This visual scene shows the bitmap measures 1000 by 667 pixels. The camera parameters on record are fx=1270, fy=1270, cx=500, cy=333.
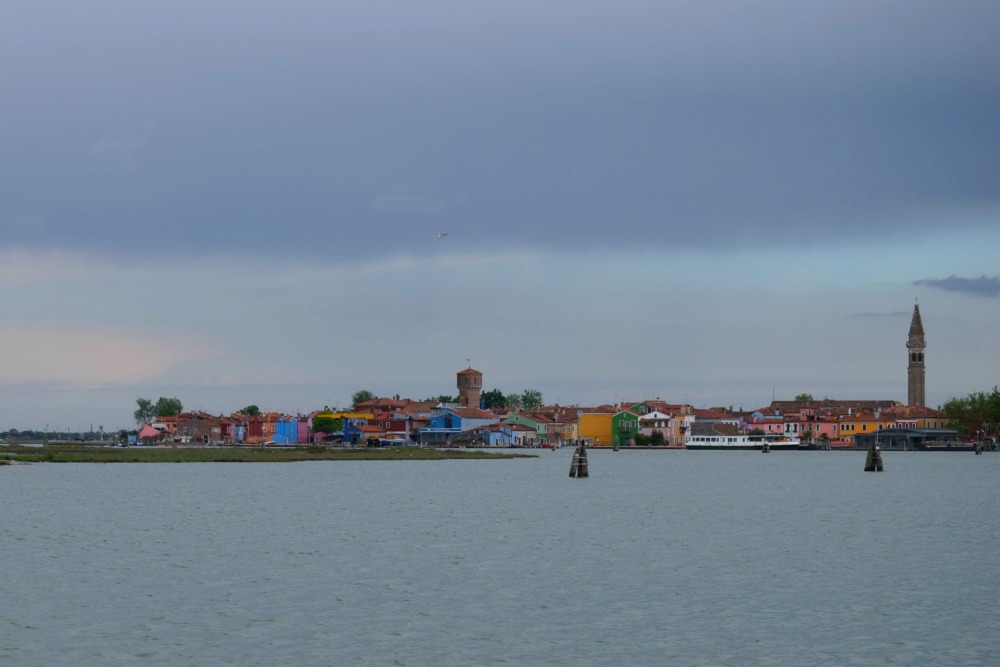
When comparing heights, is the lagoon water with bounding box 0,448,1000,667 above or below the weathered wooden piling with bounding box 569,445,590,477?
below

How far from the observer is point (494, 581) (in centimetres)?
3416

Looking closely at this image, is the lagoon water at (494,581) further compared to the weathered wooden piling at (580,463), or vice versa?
the weathered wooden piling at (580,463)

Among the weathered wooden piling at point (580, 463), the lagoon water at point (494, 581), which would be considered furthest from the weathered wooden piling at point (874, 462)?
the lagoon water at point (494, 581)

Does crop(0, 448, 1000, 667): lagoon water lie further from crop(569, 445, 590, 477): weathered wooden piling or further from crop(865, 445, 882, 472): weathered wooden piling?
crop(865, 445, 882, 472): weathered wooden piling

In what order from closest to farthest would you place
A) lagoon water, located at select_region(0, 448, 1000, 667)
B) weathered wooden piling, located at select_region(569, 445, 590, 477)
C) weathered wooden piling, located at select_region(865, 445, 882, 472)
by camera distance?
lagoon water, located at select_region(0, 448, 1000, 667), weathered wooden piling, located at select_region(569, 445, 590, 477), weathered wooden piling, located at select_region(865, 445, 882, 472)

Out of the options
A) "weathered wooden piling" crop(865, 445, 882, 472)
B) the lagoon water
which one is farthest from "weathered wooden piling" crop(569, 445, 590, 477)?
"weathered wooden piling" crop(865, 445, 882, 472)

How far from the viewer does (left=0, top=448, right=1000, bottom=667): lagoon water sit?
960 inches

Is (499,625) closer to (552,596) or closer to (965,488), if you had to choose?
(552,596)

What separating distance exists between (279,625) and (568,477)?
77255 mm

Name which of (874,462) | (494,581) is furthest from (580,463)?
(494,581)

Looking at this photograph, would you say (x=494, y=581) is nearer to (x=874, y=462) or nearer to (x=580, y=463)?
(x=580, y=463)

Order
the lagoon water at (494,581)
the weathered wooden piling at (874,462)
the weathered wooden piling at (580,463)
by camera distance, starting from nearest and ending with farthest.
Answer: the lagoon water at (494,581) → the weathered wooden piling at (580,463) → the weathered wooden piling at (874,462)

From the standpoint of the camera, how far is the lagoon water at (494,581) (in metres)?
24.4

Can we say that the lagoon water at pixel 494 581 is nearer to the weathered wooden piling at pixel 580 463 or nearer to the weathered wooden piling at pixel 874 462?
the weathered wooden piling at pixel 580 463
